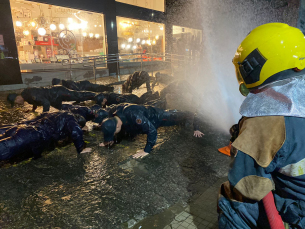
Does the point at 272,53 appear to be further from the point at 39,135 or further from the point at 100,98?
the point at 100,98

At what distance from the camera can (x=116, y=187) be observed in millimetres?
3039

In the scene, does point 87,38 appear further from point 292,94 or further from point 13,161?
point 292,94

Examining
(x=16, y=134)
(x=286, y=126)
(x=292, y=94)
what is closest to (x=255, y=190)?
(x=286, y=126)

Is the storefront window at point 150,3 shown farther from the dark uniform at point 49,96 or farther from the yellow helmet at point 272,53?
the yellow helmet at point 272,53

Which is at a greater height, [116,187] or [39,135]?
[39,135]

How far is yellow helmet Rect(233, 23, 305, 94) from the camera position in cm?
116

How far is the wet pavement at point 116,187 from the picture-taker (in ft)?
8.06

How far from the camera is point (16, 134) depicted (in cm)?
356

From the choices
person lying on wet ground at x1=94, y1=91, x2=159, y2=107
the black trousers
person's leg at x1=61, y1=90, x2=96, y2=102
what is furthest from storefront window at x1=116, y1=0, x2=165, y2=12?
the black trousers

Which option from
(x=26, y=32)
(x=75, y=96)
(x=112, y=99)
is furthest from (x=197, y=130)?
(x=26, y=32)

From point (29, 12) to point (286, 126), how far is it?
42.4 ft

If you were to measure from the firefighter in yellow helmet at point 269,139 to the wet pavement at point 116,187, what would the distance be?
1.22 m

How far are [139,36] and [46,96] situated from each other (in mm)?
12399

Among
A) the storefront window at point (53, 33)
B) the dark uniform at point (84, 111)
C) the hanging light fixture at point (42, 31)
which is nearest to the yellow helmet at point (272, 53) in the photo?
the dark uniform at point (84, 111)
